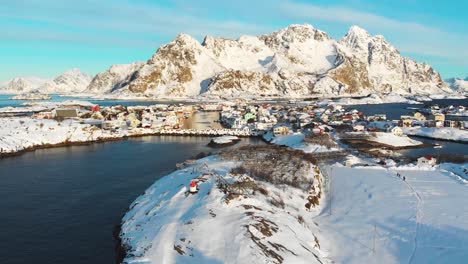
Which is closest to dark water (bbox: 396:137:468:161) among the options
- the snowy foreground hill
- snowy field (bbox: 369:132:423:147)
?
snowy field (bbox: 369:132:423:147)

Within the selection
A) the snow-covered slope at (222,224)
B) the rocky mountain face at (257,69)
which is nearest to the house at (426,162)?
the snow-covered slope at (222,224)

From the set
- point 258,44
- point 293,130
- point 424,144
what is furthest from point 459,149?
point 258,44

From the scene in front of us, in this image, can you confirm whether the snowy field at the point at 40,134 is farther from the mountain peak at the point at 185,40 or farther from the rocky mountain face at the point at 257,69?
the mountain peak at the point at 185,40

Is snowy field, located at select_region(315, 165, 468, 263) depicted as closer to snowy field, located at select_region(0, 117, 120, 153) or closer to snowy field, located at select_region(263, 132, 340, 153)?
snowy field, located at select_region(263, 132, 340, 153)

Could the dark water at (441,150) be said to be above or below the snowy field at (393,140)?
below

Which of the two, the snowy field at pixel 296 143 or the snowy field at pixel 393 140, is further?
the snowy field at pixel 393 140

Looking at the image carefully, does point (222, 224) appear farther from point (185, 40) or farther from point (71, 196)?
point (185, 40)
